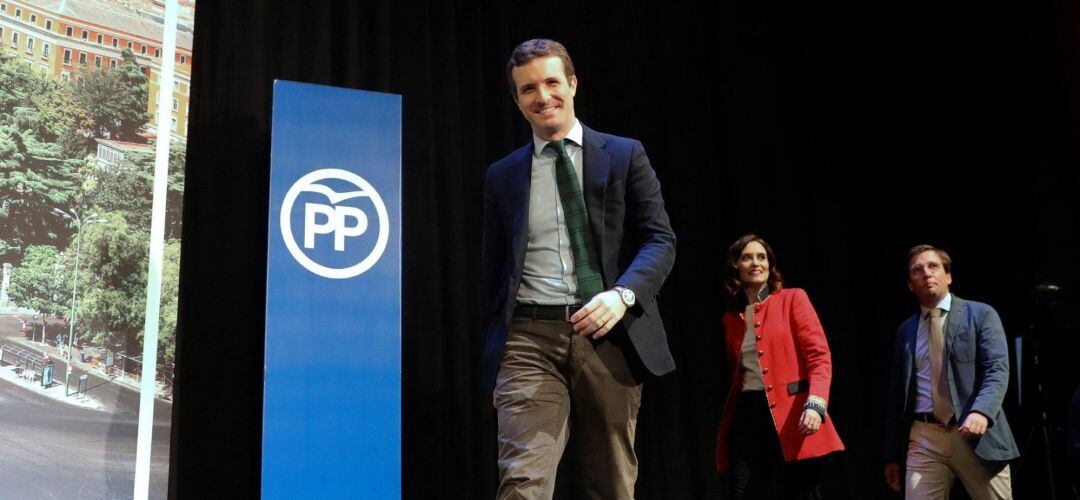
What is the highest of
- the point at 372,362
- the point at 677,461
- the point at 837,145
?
the point at 837,145

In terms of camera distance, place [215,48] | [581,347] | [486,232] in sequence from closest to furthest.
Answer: [581,347] → [486,232] → [215,48]

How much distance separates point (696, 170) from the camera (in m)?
5.16

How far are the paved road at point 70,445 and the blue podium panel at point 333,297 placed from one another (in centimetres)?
69

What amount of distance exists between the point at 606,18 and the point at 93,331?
2899 millimetres

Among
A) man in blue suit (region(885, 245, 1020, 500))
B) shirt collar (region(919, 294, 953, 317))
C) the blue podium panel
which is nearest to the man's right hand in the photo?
man in blue suit (region(885, 245, 1020, 500))

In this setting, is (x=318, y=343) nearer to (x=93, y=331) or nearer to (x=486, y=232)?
(x=93, y=331)

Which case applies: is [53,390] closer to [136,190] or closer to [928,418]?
[136,190]

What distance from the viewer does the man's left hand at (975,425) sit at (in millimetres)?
3426

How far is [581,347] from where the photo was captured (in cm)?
203

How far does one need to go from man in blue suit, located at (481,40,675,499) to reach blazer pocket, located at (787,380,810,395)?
4.41 feet

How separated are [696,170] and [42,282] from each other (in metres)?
3.16

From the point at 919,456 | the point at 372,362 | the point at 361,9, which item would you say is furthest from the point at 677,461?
the point at 361,9

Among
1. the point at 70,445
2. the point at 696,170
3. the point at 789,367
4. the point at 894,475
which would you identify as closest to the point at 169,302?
the point at 70,445

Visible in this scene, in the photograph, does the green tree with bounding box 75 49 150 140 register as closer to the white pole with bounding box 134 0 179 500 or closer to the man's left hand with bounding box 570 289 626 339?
the white pole with bounding box 134 0 179 500
